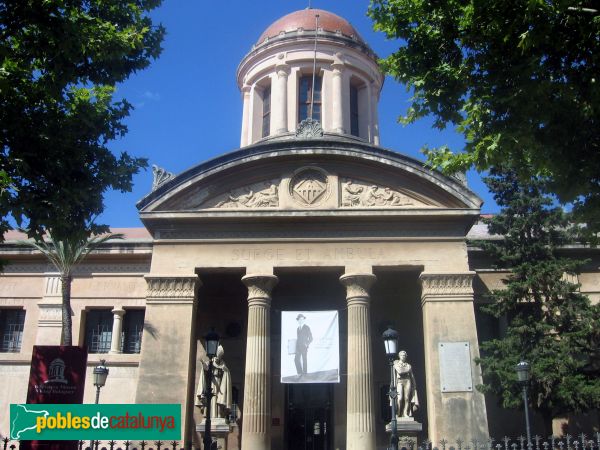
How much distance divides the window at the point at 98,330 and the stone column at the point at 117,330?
0.48 meters

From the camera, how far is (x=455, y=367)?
21359 millimetres

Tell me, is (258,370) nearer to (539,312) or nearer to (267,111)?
(539,312)

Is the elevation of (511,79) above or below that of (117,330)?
above

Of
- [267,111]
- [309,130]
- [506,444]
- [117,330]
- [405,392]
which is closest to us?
[506,444]

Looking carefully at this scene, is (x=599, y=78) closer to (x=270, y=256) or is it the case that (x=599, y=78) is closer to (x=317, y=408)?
(x=270, y=256)

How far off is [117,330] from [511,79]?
19.3 m

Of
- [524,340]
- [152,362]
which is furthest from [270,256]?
[524,340]

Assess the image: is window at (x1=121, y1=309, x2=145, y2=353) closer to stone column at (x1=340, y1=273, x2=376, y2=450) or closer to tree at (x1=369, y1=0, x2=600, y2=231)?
stone column at (x1=340, y1=273, x2=376, y2=450)

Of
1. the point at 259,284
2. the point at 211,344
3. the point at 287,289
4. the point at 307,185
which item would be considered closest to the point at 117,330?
the point at 287,289

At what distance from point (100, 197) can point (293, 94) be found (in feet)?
63.8

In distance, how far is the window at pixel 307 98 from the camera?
3152cm

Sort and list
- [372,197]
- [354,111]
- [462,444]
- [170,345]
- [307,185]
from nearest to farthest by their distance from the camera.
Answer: [462,444], [170,345], [372,197], [307,185], [354,111]

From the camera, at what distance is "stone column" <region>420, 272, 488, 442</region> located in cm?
2067

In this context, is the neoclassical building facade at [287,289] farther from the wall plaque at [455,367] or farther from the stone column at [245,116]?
the stone column at [245,116]
